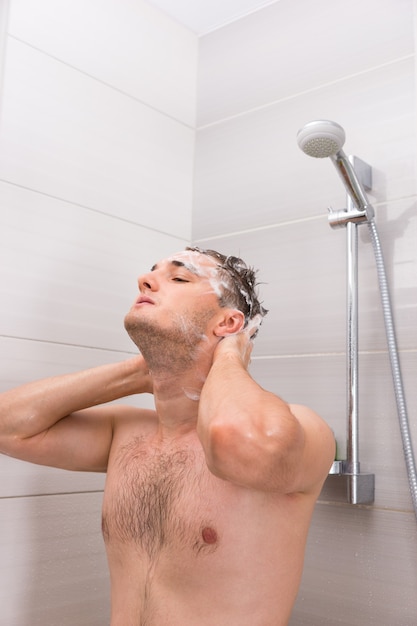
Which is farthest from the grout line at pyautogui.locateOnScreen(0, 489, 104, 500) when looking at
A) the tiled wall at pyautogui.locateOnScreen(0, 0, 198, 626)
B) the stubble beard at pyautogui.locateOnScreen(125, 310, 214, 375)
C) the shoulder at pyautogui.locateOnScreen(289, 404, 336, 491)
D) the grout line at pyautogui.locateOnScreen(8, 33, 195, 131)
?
the grout line at pyautogui.locateOnScreen(8, 33, 195, 131)

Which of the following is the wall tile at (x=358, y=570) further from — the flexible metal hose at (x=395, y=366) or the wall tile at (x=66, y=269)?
the wall tile at (x=66, y=269)

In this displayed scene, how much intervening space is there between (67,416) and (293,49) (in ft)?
4.03

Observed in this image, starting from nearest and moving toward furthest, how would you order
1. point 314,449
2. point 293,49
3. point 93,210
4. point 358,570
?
point 314,449 → point 358,570 → point 93,210 → point 293,49

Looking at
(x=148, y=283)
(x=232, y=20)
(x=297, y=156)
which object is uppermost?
(x=232, y=20)

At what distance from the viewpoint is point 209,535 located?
117 cm

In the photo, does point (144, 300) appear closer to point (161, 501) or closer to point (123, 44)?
point (161, 501)

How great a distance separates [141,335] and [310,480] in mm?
426

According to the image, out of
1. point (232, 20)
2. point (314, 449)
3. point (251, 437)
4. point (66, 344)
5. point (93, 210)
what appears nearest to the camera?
point (251, 437)

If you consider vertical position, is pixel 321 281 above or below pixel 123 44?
below

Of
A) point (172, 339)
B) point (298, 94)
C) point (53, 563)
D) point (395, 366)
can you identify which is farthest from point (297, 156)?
point (53, 563)

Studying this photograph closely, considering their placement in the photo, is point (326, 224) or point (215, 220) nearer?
point (326, 224)

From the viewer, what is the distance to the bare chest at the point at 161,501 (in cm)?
119

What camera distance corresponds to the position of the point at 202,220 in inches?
79.3

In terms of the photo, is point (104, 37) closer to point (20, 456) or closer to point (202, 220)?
point (202, 220)
